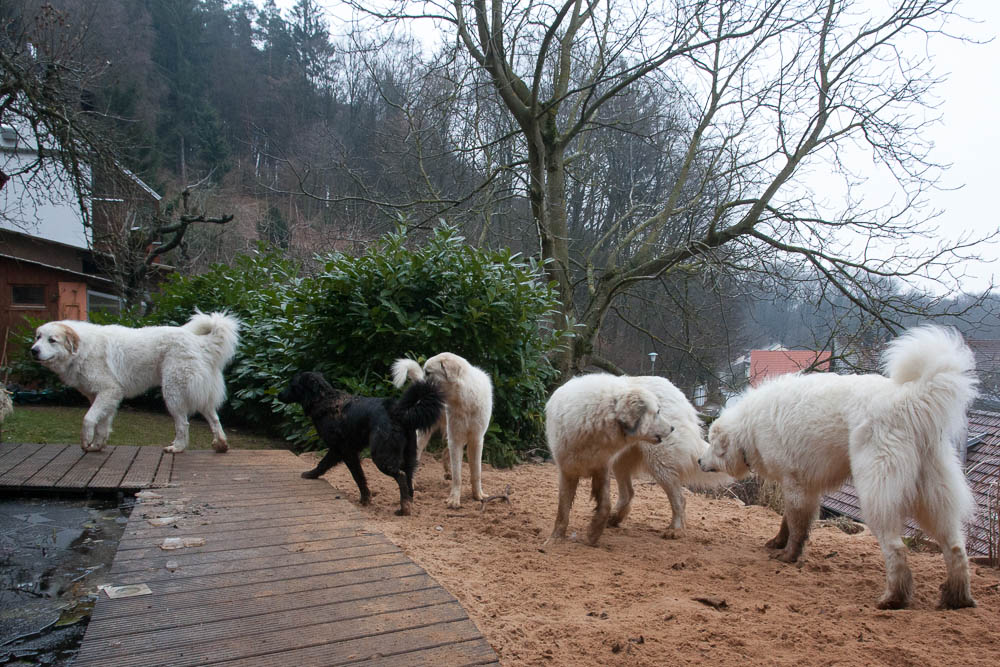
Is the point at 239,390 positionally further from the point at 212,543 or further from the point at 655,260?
the point at 655,260

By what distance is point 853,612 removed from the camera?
3240 millimetres

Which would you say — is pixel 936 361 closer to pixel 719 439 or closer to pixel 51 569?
pixel 719 439

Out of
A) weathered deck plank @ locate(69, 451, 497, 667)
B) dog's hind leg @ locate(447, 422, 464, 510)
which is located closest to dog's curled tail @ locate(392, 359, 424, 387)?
dog's hind leg @ locate(447, 422, 464, 510)

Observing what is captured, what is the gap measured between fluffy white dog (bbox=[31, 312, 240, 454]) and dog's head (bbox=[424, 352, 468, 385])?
2861 mm

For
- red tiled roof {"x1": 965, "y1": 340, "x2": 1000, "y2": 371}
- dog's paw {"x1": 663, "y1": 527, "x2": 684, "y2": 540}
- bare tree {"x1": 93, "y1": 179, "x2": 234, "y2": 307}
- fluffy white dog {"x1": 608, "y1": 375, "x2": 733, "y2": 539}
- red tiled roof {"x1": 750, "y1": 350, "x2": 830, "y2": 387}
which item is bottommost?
dog's paw {"x1": 663, "y1": 527, "x2": 684, "y2": 540}

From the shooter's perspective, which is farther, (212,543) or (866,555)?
(866,555)

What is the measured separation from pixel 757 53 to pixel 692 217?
2.99 m

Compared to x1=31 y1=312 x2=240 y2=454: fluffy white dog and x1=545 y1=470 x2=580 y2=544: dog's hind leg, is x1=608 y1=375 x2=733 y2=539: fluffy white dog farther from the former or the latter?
x1=31 y1=312 x2=240 y2=454: fluffy white dog

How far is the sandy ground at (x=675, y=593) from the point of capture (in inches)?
104

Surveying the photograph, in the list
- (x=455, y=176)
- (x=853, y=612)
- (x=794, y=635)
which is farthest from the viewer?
(x=455, y=176)

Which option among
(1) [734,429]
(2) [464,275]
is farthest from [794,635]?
(2) [464,275]

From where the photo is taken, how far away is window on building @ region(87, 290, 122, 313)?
19.4 meters

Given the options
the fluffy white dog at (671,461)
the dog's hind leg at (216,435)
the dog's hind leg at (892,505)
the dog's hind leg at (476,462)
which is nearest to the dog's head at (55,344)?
the dog's hind leg at (216,435)

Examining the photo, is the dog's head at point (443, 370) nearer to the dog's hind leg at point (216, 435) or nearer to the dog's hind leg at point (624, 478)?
the dog's hind leg at point (624, 478)
